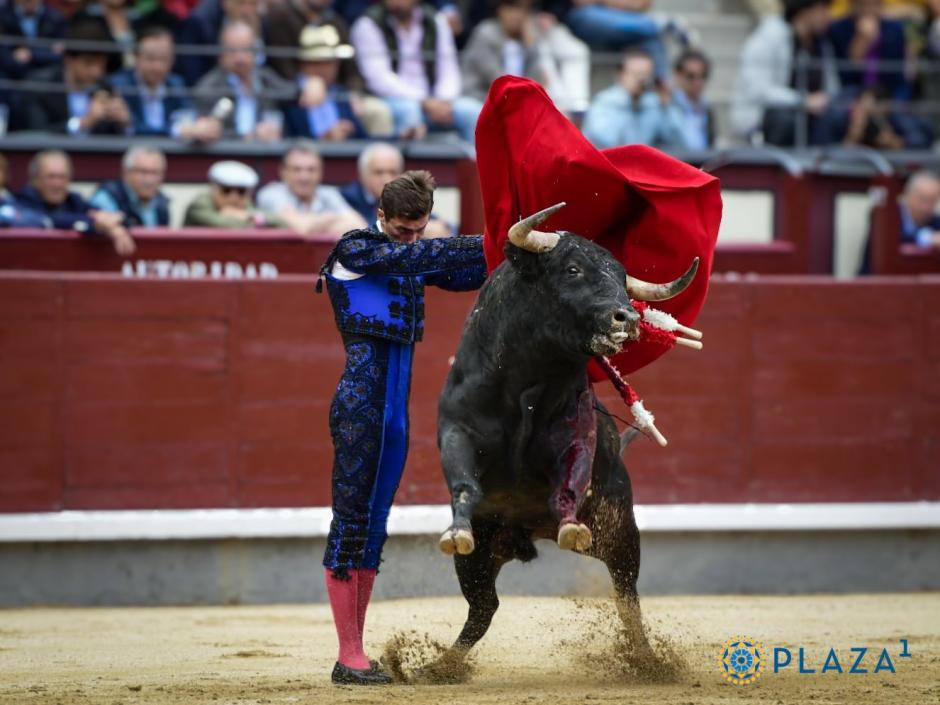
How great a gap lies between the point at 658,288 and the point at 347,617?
3.91ft

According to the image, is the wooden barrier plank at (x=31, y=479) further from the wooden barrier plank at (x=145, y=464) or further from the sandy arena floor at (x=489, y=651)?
the sandy arena floor at (x=489, y=651)

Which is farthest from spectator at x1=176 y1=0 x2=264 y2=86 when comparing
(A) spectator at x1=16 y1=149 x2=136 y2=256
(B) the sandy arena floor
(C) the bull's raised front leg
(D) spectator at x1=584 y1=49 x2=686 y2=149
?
(C) the bull's raised front leg

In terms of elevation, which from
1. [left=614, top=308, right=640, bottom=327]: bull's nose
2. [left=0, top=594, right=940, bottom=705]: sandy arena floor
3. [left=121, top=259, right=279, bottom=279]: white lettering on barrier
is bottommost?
[left=0, top=594, right=940, bottom=705]: sandy arena floor

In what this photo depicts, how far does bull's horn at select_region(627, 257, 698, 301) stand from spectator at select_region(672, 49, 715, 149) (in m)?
4.73

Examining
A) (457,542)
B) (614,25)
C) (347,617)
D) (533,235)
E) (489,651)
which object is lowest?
(489,651)

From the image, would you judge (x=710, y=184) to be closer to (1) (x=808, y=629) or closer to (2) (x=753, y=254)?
(1) (x=808, y=629)

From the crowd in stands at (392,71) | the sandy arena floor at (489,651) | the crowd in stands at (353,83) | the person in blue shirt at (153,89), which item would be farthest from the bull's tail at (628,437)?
the person in blue shirt at (153,89)

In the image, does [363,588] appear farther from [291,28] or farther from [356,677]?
[291,28]

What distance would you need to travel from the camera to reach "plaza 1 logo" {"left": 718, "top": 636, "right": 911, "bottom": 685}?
4.87 meters

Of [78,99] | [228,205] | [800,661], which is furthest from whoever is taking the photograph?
[78,99]

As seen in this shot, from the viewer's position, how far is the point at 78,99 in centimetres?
808

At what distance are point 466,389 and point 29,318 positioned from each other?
2.70m

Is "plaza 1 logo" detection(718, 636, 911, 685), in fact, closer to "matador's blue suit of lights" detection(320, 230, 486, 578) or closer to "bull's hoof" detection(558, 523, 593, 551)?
"bull's hoof" detection(558, 523, 593, 551)

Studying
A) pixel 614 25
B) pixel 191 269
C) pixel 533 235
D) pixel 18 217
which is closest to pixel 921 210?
pixel 614 25
